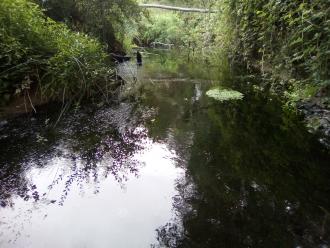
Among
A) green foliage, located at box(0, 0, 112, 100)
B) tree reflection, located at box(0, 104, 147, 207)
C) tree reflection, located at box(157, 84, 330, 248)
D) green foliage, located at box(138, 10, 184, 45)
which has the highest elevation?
green foliage, located at box(0, 0, 112, 100)

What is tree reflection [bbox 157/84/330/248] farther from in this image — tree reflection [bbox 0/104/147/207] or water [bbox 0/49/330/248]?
tree reflection [bbox 0/104/147/207]

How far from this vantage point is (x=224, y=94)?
8.88m

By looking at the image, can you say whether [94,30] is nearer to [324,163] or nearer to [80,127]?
[80,127]

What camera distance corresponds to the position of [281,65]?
7891mm

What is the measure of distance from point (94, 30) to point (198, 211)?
9993 mm

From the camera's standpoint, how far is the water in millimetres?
3457

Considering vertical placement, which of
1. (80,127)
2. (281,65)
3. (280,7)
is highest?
(280,7)

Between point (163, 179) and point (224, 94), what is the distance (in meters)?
4.77

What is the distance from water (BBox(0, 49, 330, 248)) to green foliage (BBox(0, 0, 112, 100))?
70 centimetres

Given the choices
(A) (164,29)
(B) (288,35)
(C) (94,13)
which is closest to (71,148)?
(B) (288,35)

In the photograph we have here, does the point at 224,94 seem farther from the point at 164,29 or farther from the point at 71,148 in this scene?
the point at 164,29

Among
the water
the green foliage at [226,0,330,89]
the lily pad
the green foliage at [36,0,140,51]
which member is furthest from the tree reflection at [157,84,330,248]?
the green foliage at [36,0,140,51]

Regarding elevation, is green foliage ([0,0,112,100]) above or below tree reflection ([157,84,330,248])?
above

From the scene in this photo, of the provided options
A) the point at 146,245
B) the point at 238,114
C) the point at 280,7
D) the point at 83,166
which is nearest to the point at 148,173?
the point at 83,166
